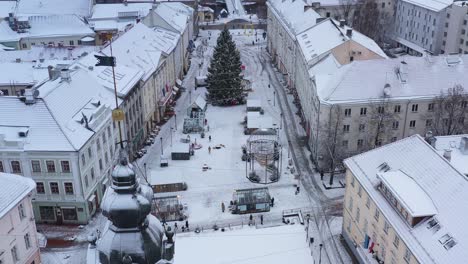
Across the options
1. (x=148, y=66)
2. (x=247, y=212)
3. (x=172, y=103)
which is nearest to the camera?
(x=247, y=212)

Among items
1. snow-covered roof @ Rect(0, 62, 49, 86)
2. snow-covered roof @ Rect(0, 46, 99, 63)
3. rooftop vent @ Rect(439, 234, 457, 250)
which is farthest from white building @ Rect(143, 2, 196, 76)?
rooftop vent @ Rect(439, 234, 457, 250)

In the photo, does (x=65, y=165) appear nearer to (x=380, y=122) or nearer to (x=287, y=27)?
(x=380, y=122)

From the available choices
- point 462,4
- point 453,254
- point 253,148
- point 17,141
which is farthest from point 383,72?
point 462,4

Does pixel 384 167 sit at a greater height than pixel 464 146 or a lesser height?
lesser

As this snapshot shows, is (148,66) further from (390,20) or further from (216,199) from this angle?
(390,20)

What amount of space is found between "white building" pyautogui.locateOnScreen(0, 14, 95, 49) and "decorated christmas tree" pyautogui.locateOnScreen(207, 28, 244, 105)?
32333mm

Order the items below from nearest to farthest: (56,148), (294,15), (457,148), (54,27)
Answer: (457,148), (56,148), (294,15), (54,27)

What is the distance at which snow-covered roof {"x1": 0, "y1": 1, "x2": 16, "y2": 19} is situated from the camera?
11927cm

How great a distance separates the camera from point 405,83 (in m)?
66.1

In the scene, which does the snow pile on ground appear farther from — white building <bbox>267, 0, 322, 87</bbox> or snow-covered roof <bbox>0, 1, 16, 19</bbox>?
snow-covered roof <bbox>0, 1, 16, 19</bbox>

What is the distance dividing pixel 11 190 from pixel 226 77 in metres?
52.8

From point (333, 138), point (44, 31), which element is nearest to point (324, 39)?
point (333, 138)

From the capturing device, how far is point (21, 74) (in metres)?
75.4

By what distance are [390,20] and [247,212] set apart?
3373 inches
